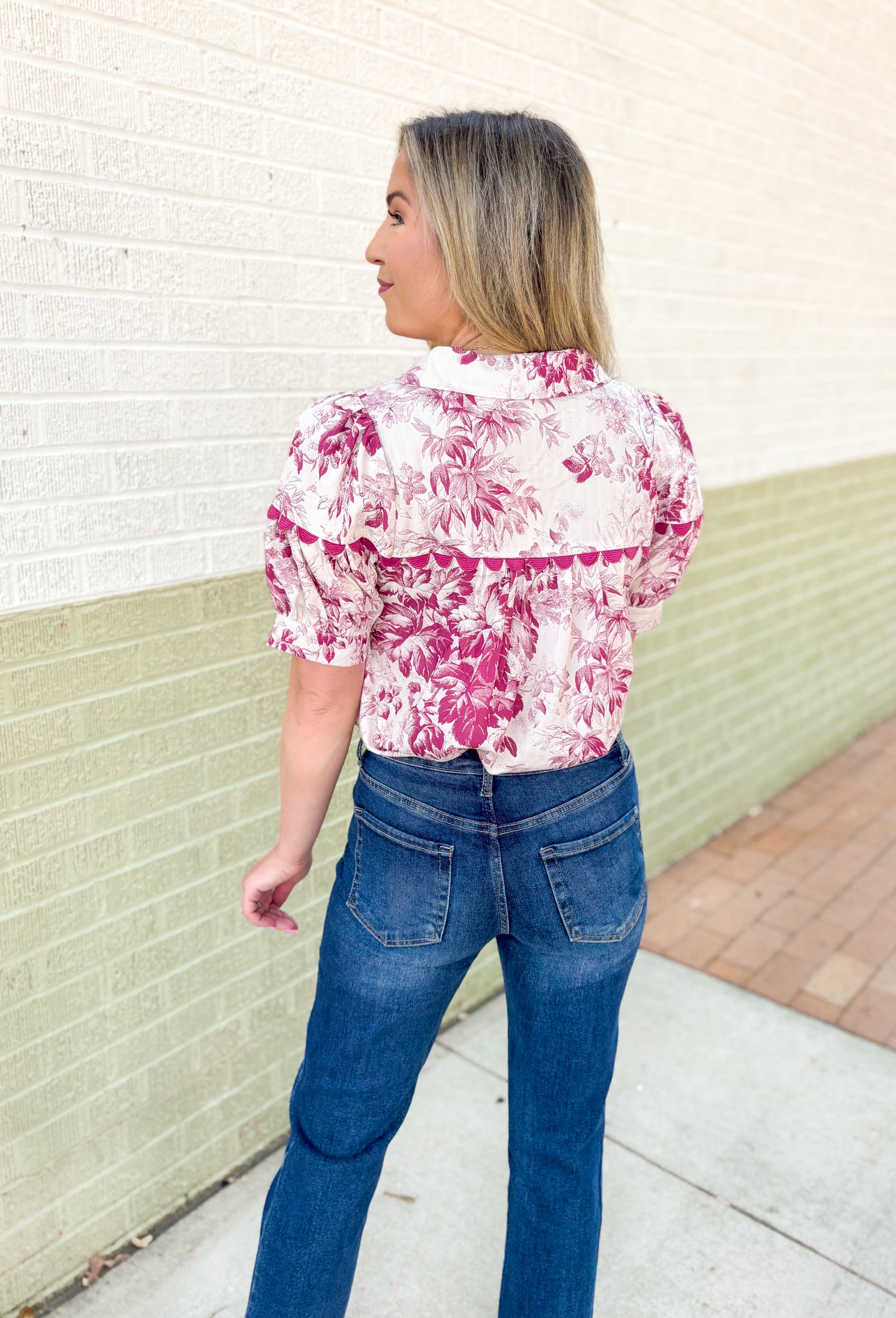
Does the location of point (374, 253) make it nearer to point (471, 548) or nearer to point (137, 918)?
point (471, 548)

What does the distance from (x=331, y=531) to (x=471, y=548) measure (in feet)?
0.55

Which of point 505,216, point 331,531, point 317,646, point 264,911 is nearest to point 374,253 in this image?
point 505,216

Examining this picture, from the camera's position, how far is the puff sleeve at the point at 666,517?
152cm

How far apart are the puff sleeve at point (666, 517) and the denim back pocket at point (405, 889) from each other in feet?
1.44

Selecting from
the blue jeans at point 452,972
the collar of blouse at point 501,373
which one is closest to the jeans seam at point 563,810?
the blue jeans at point 452,972

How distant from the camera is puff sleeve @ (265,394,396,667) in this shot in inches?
51.6

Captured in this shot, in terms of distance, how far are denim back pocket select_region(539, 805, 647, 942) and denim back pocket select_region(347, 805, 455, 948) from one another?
0.14 m

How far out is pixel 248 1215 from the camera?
92.2 inches

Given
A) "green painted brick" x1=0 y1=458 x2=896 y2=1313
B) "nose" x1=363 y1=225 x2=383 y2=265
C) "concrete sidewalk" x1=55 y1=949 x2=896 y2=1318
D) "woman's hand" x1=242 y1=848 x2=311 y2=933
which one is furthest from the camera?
"concrete sidewalk" x1=55 y1=949 x2=896 y2=1318

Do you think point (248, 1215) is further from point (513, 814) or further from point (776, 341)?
point (776, 341)

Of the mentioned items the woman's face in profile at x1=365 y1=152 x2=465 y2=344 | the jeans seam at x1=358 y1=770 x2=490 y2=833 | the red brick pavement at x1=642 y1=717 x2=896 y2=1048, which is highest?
the woman's face in profile at x1=365 y1=152 x2=465 y2=344

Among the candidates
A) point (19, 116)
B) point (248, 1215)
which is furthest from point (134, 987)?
point (19, 116)

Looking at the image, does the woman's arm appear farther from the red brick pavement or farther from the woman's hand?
the red brick pavement

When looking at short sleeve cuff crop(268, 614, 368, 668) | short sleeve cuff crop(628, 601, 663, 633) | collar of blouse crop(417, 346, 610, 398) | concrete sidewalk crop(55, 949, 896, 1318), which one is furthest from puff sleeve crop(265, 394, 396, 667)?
concrete sidewalk crop(55, 949, 896, 1318)
